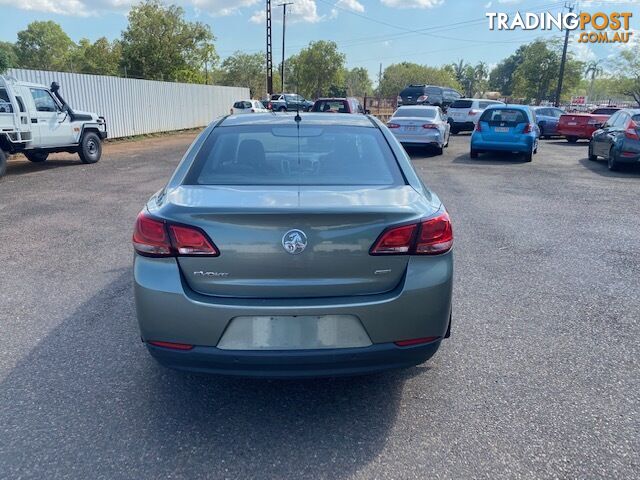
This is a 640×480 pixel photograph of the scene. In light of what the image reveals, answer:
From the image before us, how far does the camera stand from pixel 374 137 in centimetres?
356

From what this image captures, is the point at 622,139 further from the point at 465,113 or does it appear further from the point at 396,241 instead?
the point at 465,113

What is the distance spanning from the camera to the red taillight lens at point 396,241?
2.57 meters

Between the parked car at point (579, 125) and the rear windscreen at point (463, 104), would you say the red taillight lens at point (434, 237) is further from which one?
the rear windscreen at point (463, 104)

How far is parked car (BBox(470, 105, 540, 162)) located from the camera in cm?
1479

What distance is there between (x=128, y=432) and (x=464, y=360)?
214 centimetres

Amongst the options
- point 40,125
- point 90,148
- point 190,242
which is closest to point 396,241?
point 190,242

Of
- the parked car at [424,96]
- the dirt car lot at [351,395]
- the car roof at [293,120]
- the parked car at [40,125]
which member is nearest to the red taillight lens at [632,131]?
the dirt car lot at [351,395]

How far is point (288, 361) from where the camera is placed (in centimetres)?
252

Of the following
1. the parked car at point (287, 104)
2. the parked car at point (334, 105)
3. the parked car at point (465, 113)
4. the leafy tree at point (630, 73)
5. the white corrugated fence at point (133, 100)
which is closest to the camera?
the parked car at point (334, 105)

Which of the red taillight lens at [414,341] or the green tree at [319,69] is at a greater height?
the green tree at [319,69]

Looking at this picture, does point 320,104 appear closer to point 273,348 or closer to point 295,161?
point 295,161

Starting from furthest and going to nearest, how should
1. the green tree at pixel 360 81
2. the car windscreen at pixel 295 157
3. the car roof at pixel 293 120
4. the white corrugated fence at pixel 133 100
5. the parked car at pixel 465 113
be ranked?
the green tree at pixel 360 81, the parked car at pixel 465 113, the white corrugated fence at pixel 133 100, the car roof at pixel 293 120, the car windscreen at pixel 295 157

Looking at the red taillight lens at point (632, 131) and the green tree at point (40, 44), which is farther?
the green tree at point (40, 44)

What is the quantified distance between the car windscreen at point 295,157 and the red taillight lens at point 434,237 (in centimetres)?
47
